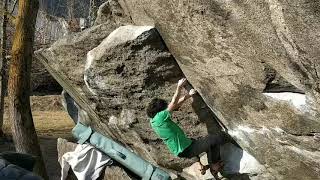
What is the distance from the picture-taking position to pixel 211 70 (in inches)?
249

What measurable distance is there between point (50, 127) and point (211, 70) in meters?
18.9

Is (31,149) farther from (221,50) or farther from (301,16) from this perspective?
(301,16)

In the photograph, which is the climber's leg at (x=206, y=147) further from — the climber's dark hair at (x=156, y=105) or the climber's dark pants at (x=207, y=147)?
the climber's dark hair at (x=156, y=105)

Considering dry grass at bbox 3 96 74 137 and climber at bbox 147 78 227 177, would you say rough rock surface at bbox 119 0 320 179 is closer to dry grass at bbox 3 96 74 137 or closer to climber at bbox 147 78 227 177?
climber at bbox 147 78 227 177

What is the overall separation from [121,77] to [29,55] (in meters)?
4.61

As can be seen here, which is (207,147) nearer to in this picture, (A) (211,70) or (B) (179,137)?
(B) (179,137)

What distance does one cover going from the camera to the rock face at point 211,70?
16.8 ft

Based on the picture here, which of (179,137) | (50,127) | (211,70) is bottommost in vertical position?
(50,127)

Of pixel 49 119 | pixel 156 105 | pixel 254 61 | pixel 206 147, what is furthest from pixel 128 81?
pixel 49 119

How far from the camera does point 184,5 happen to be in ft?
19.4

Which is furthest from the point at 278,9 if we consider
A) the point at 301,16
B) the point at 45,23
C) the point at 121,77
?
the point at 45,23

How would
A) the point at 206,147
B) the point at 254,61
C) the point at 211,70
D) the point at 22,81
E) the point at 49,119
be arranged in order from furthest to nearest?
the point at 49,119, the point at 22,81, the point at 206,147, the point at 211,70, the point at 254,61

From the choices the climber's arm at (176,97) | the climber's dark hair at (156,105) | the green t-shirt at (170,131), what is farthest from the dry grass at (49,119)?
the climber's arm at (176,97)

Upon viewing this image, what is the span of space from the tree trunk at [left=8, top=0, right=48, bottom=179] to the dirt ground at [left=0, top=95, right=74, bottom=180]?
5.10m
